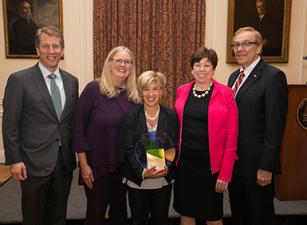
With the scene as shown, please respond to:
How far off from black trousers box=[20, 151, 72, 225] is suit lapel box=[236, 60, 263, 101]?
1.41 meters

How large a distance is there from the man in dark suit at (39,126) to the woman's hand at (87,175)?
0.13 meters

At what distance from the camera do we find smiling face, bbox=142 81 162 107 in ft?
7.58

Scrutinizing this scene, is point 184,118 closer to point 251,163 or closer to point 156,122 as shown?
point 156,122

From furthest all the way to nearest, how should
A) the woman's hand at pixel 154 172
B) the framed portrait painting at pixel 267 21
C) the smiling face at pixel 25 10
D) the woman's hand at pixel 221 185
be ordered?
the framed portrait painting at pixel 267 21 < the smiling face at pixel 25 10 < the woman's hand at pixel 221 185 < the woman's hand at pixel 154 172

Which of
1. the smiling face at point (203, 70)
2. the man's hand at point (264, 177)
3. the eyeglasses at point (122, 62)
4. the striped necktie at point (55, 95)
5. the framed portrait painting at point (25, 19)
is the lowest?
the man's hand at point (264, 177)

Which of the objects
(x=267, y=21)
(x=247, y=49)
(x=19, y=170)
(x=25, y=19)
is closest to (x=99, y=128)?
(x=19, y=170)

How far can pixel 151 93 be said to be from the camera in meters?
2.31

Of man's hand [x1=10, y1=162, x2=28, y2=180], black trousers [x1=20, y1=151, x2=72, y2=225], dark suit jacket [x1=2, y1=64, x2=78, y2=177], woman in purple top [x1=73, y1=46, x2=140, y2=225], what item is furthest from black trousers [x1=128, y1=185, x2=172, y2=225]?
man's hand [x1=10, y1=162, x2=28, y2=180]

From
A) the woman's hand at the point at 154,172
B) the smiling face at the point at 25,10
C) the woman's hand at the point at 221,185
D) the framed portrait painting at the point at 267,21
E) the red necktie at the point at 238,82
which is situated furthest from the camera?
the framed portrait painting at the point at 267,21

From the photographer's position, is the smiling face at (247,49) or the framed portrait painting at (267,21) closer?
the smiling face at (247,49)

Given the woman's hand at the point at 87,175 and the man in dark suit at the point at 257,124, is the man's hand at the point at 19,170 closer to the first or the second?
the woman's hand at the point at 87,175

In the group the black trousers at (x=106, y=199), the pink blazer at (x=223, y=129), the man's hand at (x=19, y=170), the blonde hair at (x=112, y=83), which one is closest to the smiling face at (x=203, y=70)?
the pink blazer at (x=223, y=129)

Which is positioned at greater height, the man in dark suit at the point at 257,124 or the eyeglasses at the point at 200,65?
the eyeglasses at the point at 200,65

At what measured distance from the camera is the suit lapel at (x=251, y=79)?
2361mm
